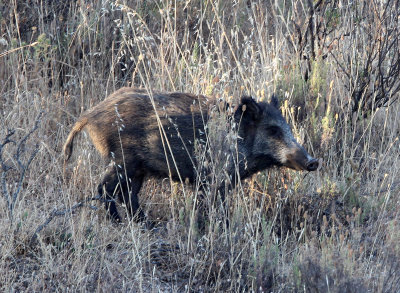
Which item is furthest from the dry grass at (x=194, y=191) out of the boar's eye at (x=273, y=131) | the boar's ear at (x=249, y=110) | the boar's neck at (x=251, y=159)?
the boar's eye at (x=273, y=131)

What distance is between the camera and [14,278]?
12.0ft

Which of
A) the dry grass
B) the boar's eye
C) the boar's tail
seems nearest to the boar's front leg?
the dry grass

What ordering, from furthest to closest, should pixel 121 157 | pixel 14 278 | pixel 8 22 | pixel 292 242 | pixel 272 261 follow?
1. pixel 8 22
2. pixel 121 157
3. pixel 292 242
4. pixel 272 261
5. pixel 14 278

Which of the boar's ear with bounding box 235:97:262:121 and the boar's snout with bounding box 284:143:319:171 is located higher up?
the boar's ear with bounding box 235:97:262:121

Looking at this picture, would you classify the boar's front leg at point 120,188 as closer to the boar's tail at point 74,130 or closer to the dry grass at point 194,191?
the dry grass at point 194,191

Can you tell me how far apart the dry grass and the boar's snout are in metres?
0.15

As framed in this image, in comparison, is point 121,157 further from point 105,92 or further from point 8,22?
point 8,22

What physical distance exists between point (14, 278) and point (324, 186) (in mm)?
2648

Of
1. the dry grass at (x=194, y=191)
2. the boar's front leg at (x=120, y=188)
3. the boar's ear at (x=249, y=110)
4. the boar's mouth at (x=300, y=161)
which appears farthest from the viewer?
the boar's ear at (x=249, y=110)

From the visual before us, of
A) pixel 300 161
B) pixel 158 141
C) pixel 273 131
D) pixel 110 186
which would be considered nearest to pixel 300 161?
pixel 300 161

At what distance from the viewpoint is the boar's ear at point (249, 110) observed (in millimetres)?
5094

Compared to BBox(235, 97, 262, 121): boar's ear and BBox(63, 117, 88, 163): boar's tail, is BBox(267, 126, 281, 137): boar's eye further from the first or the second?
BBox(63, 117, 88, 163): boar's tail

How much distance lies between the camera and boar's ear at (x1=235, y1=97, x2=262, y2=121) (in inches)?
201

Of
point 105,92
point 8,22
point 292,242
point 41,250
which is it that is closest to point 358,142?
point 292,242
